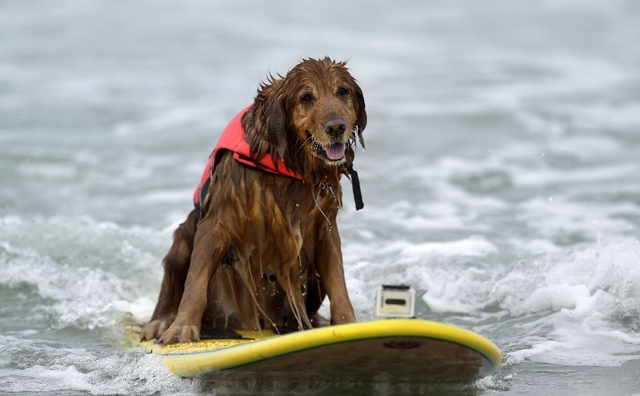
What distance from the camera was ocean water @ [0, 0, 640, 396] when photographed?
6.50 m

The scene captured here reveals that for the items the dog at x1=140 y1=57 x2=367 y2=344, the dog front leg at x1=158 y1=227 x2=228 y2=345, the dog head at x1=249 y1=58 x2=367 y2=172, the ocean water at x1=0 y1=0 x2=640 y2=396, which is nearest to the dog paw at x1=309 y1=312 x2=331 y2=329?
the dog at x1=140 y1=57 x2=367 y2=344

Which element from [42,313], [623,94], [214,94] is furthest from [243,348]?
[623,94]

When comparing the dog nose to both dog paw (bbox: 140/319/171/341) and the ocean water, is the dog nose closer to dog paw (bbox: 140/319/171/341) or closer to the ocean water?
the ocean water

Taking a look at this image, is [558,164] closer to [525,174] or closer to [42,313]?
[525,174]

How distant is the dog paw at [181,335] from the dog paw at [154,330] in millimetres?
422

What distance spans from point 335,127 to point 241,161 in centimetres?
64

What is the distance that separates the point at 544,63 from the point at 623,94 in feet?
8.42

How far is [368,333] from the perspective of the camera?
4.48m


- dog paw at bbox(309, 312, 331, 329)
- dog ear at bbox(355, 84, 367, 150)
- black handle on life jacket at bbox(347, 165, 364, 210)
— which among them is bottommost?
dog paw at bbox(309, 312, 331, 329)

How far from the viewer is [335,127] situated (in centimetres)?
515

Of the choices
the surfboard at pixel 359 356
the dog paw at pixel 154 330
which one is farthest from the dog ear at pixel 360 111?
the dog paw at pixel 154 330

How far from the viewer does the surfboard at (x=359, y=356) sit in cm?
455

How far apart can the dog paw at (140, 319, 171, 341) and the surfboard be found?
722 mm

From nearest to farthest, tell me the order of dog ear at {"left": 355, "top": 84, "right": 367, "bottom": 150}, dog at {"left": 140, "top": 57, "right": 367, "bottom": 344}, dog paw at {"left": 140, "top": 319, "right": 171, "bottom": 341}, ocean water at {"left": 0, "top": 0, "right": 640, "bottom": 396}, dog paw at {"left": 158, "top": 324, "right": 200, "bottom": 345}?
dog at {"left": 140, "top": 57, "right": 367, "bottom": 344} < dog ear at {"left": 355, "top": 84, "right": 367, "bottom": 150} < dog paw at {"left": 158, "top": 324, "right": 200, "bottom": 345} < dog paw at {"left": 140, "top": 319, "right": 171, "bottom": 341} < ocean water at {"left": 0, "top": 0, "right": 640, "bottom": 396}
